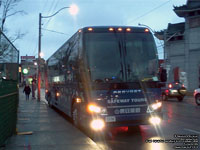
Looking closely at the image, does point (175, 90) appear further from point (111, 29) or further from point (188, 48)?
point (188, 48)

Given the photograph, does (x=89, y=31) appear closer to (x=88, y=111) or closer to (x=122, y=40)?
(x=122, y=40)

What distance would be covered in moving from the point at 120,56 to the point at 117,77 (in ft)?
2.30

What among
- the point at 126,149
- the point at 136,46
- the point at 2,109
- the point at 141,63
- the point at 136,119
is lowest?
the point at 126,149

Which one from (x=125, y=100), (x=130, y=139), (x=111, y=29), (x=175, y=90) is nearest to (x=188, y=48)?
(x=175, y=90)

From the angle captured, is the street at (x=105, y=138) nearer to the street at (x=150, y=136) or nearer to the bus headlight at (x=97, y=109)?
the street at (x=150, y=136)

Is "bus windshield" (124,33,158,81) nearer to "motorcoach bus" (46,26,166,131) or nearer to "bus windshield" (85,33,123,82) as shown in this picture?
"motorcoach bus" (46,26,166,131)

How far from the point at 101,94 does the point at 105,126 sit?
973 mm

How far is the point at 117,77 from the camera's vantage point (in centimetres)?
814

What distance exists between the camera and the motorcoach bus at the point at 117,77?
805cm

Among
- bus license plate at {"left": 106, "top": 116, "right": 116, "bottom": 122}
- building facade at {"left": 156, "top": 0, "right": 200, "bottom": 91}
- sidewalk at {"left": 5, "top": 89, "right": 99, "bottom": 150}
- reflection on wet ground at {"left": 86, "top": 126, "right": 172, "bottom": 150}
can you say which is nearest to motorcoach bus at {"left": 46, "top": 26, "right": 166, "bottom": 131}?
bus license plate at {"left": 106, "top": 116, "right": 116, "bottom": 122}

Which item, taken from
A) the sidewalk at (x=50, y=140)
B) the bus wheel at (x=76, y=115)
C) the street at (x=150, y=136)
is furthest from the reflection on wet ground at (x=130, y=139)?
the bus wheel at (x=76, y=115)

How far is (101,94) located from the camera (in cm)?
802

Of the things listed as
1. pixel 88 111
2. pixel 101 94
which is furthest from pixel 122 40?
pixel 88 111

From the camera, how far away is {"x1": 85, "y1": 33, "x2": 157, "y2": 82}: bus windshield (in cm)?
814
